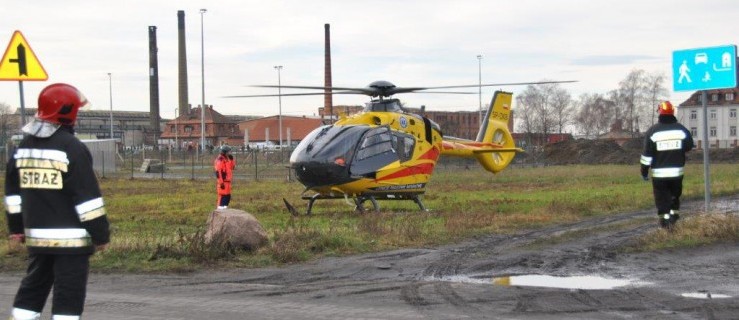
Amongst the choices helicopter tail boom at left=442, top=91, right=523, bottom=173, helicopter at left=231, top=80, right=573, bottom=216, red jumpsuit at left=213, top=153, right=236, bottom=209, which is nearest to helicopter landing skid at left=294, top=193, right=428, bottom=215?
helicopter at left=231, top=80, right=573, bottom=216

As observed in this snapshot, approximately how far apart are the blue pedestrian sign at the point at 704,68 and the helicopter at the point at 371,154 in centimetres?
781

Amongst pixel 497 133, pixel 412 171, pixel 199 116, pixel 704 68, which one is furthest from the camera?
pixel 199 116

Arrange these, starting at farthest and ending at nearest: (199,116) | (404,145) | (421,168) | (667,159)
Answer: (199,116) → (421,168) → (404,145) → (667,159)

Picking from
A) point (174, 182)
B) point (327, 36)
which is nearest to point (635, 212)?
point (174, 182)

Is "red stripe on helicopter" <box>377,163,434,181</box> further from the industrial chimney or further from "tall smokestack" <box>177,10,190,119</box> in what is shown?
the industrial chimney

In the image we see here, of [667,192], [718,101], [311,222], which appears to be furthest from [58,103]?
[718,101]

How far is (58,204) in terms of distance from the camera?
607 cm

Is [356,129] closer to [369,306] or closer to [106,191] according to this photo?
[369,306]

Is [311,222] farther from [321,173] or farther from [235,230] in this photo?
[235,230]

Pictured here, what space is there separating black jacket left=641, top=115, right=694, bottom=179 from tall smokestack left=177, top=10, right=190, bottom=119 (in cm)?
8864

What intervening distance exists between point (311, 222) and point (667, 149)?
741 cm

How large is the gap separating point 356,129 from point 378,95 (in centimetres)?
186

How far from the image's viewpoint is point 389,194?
21438 mm

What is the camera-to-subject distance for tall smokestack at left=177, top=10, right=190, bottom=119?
320 feet
